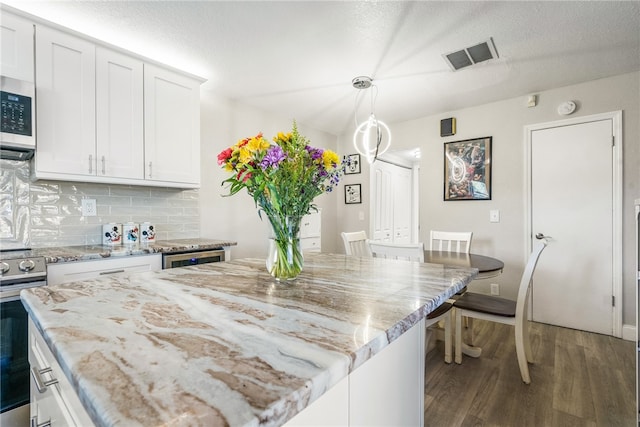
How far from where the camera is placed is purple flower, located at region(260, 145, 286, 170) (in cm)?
93

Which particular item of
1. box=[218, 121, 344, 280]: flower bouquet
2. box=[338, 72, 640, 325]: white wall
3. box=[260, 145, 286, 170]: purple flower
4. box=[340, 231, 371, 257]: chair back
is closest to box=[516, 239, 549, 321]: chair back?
box=[340, 231, 371, 257]: chair back

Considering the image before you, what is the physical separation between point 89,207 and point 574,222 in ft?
14.1

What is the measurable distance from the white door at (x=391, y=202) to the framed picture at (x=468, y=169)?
→ 1.06 meters

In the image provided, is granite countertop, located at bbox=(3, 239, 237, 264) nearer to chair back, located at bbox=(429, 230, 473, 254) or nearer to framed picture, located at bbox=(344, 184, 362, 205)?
chair back, located at bbox=(429, 230, 473, 254)

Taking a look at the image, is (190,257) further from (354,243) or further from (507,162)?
(507,162)

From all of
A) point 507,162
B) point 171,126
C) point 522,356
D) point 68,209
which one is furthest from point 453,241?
point 68,209

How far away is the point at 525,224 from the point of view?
3109 mm

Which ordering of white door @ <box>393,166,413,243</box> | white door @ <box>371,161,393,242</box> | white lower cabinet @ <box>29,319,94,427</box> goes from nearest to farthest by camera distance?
1. white lower cabinet @ <box>29,319,94,427</box>
2. white door @ <box>371,161,393,242</box>
3. white door @ <box>393,166,413,243</box>

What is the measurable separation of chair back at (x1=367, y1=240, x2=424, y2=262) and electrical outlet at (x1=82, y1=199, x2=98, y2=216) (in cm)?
215

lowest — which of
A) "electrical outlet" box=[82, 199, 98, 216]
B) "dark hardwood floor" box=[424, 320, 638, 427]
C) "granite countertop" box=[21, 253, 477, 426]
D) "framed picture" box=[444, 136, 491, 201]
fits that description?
"dark hardwood floor" box=[424, 320, 638, 427]

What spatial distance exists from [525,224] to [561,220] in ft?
0.97

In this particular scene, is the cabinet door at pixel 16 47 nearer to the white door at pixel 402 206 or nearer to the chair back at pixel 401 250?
the chair back at pixel 401 250

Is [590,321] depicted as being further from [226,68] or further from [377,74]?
[226,68]

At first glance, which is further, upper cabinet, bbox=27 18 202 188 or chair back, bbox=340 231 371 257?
chair back, bbox=340 231 371 257
